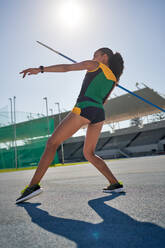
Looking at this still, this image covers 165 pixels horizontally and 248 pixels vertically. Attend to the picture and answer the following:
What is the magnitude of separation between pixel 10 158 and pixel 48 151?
15318mm

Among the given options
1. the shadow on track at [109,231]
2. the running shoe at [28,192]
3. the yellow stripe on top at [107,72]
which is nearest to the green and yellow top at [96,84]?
the yellow stripe on top at [107,72]

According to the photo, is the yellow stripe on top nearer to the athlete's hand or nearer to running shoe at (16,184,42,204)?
the athlete's hand

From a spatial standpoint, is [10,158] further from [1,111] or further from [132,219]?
[132,219]

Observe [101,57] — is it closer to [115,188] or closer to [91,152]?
[91,152]

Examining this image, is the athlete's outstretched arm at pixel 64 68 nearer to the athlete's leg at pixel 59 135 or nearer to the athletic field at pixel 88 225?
the athlete's leg at pixel 59 135

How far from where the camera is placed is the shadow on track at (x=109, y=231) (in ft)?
3.18

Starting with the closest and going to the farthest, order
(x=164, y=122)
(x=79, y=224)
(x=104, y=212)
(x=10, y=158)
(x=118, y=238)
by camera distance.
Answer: (x=118, y=238), (x=79, y=224), (x=104, y=212), (x=10, y=158), (x=164, y=122)

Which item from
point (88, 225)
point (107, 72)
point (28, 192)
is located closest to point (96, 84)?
point (107, 72)

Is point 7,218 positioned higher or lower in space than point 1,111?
lower

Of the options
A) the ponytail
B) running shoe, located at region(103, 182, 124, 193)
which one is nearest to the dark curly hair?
the ponytail

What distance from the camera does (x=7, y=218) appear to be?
1606 mm

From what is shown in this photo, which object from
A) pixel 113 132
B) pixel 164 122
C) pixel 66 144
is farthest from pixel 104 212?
pixel 66 144

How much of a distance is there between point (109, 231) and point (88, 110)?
4.48 ft

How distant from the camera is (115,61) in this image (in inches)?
102
